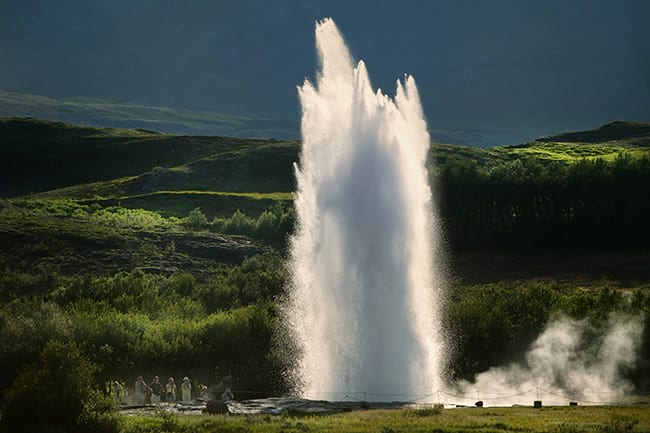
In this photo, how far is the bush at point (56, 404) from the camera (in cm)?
4197

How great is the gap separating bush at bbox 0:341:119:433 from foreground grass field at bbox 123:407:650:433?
Result: 1.54 metres

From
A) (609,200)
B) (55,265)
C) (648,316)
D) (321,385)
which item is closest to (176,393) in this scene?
(321,385)

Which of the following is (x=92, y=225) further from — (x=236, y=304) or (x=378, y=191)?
(x=378, y=191)

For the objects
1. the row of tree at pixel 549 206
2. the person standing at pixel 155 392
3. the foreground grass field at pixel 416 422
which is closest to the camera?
the foreground grass field at pixel 416 422

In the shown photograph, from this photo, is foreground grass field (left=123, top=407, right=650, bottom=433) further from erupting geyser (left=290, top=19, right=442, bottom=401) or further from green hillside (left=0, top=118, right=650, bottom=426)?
erupting geyser (left=290, top=19, right=442, bottom=401)

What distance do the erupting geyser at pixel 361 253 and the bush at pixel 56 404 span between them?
16631mm

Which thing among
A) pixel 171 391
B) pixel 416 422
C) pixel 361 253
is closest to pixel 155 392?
pixel 171 391

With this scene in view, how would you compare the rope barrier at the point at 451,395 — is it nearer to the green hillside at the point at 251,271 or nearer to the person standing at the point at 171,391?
the green hillside at the point at 251,271

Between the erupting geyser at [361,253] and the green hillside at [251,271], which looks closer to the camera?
the erupting geyser at [361,253]

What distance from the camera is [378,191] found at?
59.3 meters

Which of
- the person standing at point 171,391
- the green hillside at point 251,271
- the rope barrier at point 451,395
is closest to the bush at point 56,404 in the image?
the green hillside at point 251,271

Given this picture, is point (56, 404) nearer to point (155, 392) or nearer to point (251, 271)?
point (155, 392)

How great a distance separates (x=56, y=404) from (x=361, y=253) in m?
22.5

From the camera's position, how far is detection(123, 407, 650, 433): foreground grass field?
4041 centimetres
